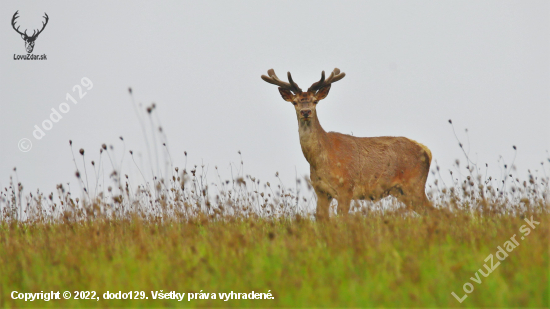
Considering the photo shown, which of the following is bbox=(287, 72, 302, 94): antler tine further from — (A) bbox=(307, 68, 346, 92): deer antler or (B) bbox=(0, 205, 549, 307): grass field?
(B) bbox=(0, 205, 549, 307): grass field

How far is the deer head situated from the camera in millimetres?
8625

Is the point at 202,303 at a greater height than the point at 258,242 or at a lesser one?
→ lesser

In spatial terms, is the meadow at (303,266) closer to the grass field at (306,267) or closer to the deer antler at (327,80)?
the grass field at (306,267)

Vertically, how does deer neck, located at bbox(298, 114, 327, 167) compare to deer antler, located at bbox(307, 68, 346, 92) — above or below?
below

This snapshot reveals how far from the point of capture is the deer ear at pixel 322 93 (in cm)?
922

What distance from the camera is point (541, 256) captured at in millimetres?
4277

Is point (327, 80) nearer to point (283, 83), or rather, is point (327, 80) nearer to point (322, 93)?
point (322, 93)

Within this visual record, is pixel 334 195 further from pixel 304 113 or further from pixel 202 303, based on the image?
pixel 202 303

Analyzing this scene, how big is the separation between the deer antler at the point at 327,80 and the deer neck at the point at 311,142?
1.75ft

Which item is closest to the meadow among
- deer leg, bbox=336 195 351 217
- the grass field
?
the grass field

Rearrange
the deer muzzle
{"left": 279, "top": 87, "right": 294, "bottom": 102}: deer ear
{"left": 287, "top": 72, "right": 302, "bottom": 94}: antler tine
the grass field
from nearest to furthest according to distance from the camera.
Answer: the grass field < the deer muzzle < {"left": 287, "top": 72, "right": 302, "bottom": 94}: antler tine < {"left": 279, "top": 87, "right": 294, "bottom": 102}: deer ear

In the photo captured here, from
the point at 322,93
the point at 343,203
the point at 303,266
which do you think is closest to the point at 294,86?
the point at 322,93

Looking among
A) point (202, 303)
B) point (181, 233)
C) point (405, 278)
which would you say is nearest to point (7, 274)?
point (181, 233)

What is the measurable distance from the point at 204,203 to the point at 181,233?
4.23ft
